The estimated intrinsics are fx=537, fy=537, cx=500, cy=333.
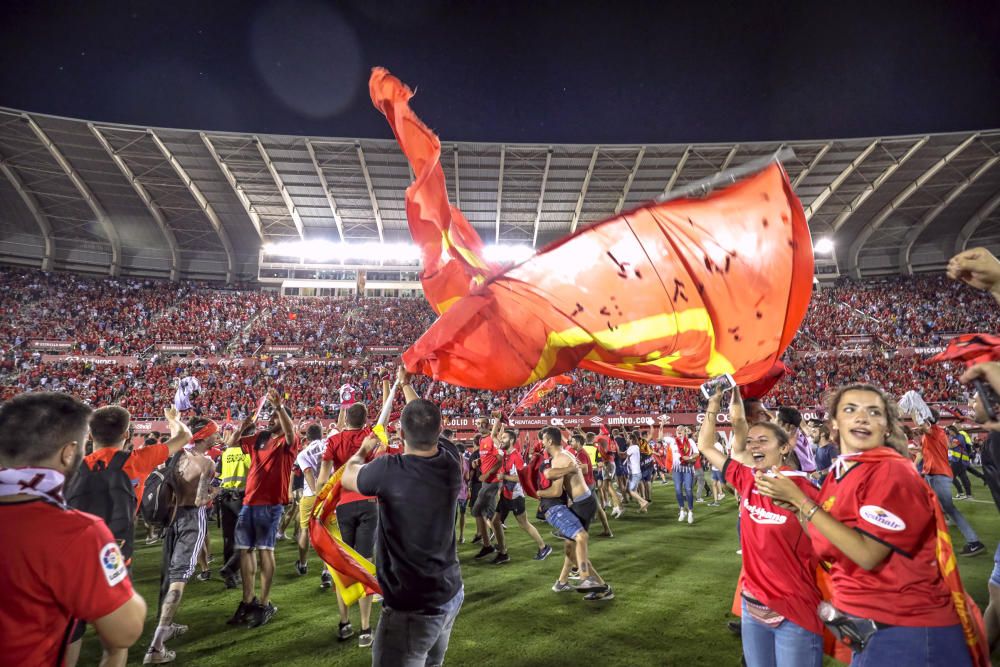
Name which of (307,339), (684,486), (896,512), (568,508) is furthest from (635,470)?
(307,339)

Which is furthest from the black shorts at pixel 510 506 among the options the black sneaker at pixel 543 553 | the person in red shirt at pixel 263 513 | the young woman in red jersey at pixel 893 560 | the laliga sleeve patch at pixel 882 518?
the laliga sleeve patch at pixel 882 518

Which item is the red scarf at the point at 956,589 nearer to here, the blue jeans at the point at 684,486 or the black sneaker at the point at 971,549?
the black sneaker at the point at 971,549

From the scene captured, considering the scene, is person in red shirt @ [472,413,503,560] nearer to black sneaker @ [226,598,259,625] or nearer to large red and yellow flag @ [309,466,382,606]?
black sneaker @ [226,598,259,625]

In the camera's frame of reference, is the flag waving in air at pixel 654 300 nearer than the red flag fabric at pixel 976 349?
No

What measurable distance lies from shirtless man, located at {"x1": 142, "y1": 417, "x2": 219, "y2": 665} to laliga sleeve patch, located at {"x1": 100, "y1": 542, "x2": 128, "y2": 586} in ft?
12.8

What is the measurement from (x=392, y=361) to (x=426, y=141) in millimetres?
29112

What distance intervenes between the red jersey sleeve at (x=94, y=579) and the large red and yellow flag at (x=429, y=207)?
11.6 ft

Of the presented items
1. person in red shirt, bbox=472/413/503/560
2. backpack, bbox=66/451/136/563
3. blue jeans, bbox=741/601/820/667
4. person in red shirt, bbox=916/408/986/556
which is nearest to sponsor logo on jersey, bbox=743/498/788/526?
blue jeans, bbox=741/601/820/667

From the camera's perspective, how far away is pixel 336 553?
396cm

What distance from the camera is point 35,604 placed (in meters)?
1.59

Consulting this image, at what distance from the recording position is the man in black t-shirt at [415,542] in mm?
2814

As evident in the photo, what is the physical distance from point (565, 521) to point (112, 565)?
18.6ft

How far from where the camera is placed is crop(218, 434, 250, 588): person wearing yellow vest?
671cm

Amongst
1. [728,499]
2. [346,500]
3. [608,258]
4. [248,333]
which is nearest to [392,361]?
[248,333]
